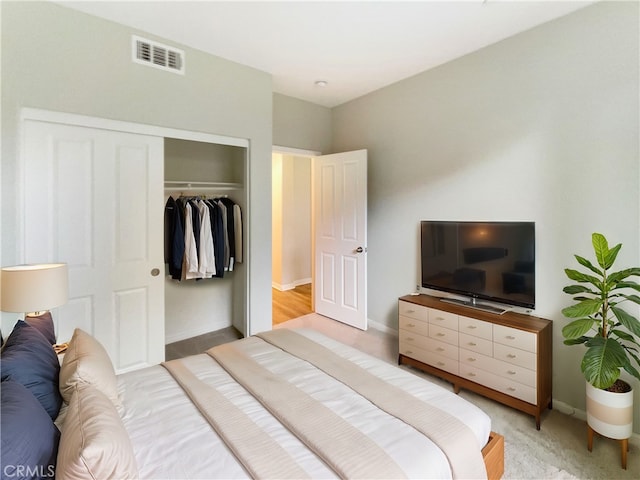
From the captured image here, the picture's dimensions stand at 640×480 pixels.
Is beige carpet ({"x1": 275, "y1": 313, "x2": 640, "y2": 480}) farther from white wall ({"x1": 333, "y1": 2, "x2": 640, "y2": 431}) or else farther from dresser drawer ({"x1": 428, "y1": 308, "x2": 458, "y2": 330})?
dresser drawer ({"x1": 428, "y1": 308, "x2": 458, "y2": 330})

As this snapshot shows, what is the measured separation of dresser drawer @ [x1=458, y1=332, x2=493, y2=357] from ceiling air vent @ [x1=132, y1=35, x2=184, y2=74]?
121 inches

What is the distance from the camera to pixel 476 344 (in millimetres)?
2447

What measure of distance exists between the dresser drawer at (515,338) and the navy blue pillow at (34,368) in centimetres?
249

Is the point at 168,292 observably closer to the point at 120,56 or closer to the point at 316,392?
the point at 120,56

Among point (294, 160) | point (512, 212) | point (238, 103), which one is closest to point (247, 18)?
point (238, 103)

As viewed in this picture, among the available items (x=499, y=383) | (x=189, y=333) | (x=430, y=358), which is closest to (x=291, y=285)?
(x=189, y=333)

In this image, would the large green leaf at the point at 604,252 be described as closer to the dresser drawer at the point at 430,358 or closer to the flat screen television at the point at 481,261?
the flat screen television at the point at 481,261

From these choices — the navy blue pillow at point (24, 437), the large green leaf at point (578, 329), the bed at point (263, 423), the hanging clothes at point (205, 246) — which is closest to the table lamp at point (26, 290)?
the bed at point (263, 423)

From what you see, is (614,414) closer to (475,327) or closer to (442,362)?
(475,327)

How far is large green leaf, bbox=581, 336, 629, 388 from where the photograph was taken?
1.71m

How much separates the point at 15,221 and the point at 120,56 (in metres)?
1.36

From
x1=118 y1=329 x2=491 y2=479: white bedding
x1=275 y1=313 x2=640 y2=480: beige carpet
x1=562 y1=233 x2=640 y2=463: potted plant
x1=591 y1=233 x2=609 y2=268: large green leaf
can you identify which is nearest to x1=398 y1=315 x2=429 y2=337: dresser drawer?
x1=275 y1=313 x2=640 y2=480: beige carpet

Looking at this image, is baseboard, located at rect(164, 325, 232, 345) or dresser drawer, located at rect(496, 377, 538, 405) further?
baseboard, located at rect(164, 325, 232, 345)

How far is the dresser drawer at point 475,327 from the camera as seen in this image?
237 centimetres
